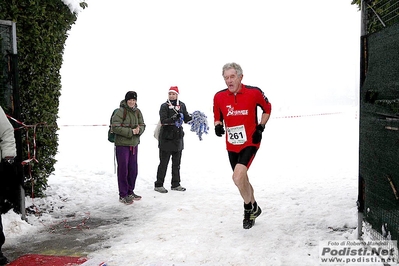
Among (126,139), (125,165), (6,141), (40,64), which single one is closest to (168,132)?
(126,139)

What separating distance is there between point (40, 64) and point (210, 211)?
372cm

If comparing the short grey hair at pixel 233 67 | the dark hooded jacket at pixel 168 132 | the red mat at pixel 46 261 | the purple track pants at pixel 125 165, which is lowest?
the red mat at pixel 46 261

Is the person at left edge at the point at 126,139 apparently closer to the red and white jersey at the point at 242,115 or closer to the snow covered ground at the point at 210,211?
the snow covered ground at the point at 210,211

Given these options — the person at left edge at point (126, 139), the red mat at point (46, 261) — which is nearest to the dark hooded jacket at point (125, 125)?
the person at left edge at point (126, 139)

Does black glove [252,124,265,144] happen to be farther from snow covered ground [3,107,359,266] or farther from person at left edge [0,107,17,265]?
person at left edge [0,107,17,265]

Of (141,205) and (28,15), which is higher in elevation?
(28,15)

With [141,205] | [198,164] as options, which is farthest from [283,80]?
[141,205]

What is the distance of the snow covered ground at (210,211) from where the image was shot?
441cm

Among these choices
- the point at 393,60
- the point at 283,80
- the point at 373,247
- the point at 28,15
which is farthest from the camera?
the point at 283,80

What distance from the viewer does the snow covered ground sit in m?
4.41

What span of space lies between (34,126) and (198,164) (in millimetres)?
6282

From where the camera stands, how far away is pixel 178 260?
4203 millimetres

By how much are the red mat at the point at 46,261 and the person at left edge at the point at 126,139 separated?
258cm

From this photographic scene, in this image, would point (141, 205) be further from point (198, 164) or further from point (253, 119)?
point (198, 164)
